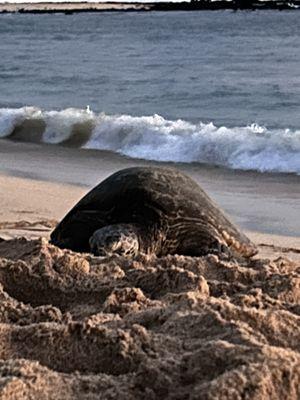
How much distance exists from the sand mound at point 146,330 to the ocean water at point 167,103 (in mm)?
5721

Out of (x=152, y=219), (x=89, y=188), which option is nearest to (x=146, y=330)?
(x=152, y=219)

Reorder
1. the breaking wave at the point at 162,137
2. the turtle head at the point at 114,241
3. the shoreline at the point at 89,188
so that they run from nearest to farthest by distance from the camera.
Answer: the turtle head at the point at 114,241, the shoreline at the point at 89,188, the breaking wave at the point at 162,137

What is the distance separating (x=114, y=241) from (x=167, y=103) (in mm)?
10948

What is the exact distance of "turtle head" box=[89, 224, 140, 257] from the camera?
13.8ft

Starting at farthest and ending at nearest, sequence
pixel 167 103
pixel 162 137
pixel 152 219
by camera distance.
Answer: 1. pixel 167 103
2. pixel 162 137
3. pixel 152 219

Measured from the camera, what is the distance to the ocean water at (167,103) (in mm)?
10320

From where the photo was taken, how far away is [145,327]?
263cm

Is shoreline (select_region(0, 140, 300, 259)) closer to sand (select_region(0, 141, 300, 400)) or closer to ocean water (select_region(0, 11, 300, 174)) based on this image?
ocean water (select_region(0, 11, 300, 174))

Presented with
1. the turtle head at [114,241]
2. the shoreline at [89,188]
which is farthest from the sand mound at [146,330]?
the shoreline at [89,188]

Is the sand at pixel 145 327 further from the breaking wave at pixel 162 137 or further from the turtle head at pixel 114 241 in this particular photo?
the breaking wave at pixel 162 137

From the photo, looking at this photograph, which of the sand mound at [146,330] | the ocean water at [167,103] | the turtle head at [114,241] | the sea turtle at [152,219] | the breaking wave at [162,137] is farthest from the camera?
the ocean water at [167,103]

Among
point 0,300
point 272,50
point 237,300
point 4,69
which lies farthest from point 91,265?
point 272,50

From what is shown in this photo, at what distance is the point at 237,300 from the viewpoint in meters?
2.96

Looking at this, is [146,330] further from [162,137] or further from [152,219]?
[162,137]
